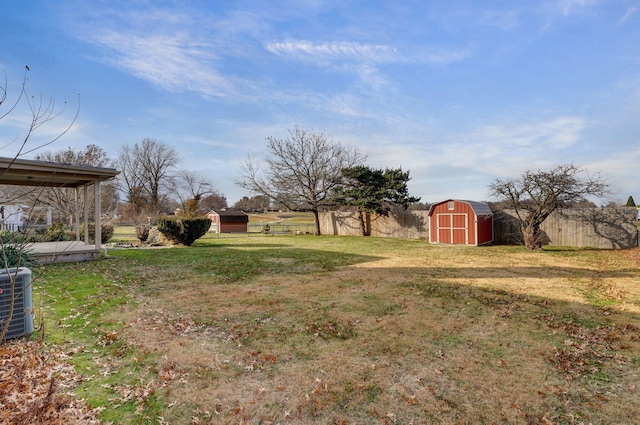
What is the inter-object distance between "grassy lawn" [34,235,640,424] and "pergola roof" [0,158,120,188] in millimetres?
3579

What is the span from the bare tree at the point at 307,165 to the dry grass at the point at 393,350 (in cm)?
1791

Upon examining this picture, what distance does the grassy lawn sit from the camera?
103 inches

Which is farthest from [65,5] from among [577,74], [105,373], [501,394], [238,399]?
[577,74]

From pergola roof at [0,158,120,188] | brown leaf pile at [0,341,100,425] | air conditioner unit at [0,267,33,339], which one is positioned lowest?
brown leaf pile at [0,341,100,425]

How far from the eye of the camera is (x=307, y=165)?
2508 cm

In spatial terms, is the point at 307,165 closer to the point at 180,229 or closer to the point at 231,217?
the point at 231,217

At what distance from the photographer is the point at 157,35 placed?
8.34 metres

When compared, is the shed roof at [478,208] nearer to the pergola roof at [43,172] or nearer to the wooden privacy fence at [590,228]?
the wooden privacy fence at [590,228]

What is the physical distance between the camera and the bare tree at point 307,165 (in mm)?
25000

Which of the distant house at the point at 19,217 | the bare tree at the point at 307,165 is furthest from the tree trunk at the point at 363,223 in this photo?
the distant house at the point at 19,217

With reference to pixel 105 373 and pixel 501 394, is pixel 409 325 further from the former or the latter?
pixel 105 373

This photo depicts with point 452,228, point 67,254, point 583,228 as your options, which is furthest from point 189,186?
point 583,228

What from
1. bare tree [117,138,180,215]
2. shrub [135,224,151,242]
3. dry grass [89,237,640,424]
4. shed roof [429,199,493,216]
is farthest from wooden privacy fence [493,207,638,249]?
bare tree [117,138,180,215]

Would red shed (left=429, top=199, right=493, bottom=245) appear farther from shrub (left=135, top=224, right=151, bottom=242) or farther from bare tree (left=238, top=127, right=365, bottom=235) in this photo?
shrub (left=135, top=224, right=151, bottom=242)
